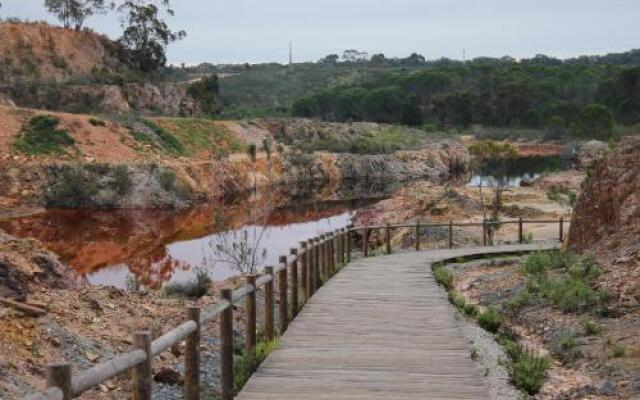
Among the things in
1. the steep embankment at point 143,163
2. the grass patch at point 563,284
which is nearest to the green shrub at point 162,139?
the steep embankment at point 143,163

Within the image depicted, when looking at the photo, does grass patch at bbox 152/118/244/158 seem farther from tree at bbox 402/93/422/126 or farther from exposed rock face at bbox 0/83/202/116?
tree at bbox 402/93/422/126

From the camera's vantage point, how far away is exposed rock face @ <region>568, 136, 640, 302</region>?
A: 12.5 m

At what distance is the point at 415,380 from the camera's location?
7910 millimetres

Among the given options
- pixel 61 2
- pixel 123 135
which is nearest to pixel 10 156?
pixel 123 135

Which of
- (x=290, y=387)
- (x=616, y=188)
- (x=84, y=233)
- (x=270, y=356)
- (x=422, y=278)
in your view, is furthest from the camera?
(x=84, y=233)

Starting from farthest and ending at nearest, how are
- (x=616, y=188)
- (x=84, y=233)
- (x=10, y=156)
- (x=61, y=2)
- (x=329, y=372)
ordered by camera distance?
(x=61, y=2) < (x=10, y=156) < (x=84, y=233) < (x=616, y=188) < (x=329, y=372)

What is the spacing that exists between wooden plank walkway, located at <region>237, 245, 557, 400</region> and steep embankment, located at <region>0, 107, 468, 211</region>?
31.9m

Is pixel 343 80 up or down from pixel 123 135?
up

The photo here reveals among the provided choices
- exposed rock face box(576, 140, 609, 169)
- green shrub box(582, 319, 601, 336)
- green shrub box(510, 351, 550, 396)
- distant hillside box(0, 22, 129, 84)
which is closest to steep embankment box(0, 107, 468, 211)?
distant hillside box(0, 22, 129, 84)

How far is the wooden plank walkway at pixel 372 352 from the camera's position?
756 centimetres

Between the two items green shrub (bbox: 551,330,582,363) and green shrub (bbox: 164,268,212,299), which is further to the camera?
green shrub (bbox: 164,268,212,299)

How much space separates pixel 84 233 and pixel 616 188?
25429 mm

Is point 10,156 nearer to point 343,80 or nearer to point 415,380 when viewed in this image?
point 415,380

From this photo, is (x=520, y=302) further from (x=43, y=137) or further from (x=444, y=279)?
(x=43, y=137)
